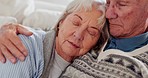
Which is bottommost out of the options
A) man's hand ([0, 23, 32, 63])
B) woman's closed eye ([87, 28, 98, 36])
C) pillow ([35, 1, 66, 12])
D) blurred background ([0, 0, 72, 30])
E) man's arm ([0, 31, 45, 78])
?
pillow ([35, 1, 66, 12])

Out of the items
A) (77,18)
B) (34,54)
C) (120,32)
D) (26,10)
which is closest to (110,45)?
(120,32)

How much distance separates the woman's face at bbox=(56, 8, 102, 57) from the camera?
4.67 feet

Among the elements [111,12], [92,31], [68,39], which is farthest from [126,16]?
[68,39]

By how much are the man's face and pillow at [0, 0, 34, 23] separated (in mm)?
842

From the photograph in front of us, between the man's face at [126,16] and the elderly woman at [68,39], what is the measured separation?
2.4 inches

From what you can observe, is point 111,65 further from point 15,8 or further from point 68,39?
point 15,8

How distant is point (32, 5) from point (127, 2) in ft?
3.30

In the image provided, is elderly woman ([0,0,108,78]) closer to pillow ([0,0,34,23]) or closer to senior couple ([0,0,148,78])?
senior couple ([0,0,148,78])

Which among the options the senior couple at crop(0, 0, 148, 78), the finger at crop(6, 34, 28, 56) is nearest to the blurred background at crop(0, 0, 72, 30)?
the senior couple at crop(0, 0, 148, 78)

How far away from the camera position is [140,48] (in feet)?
4.49

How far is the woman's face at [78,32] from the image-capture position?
142cm

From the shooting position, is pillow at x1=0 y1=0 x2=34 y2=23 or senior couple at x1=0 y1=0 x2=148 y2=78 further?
pillow at x1=0 y1=0 x2=34 y2=23

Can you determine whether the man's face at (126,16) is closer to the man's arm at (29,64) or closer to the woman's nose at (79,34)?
the woman's nose at (79,34)

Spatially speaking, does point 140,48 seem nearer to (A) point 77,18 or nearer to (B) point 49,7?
(A) point 77,18
